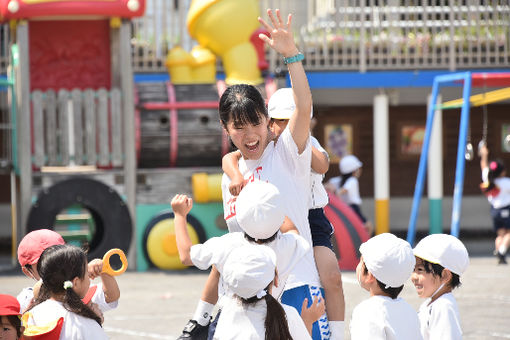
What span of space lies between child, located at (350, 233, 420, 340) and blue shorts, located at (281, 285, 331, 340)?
0.20m

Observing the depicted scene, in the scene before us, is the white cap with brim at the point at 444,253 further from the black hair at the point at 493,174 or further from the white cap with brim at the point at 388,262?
the black hair at the point at 493,174

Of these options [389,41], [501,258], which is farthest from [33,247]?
[389,41]

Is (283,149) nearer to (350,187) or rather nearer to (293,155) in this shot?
(293,155)

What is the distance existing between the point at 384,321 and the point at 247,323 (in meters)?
0.67

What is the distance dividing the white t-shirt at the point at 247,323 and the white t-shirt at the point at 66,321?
600 millimetres

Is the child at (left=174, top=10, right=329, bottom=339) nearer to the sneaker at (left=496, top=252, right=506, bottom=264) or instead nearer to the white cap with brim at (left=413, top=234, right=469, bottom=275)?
the white cap with brim at (left=413, top=234, right=469, bottom=275)

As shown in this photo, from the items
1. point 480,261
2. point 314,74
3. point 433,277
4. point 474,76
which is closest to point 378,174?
point 314,74

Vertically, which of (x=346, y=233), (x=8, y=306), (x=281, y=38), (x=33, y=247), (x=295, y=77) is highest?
(x=281, y=38)

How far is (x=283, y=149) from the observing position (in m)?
4.14

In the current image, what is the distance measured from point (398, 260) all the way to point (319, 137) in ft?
52.8

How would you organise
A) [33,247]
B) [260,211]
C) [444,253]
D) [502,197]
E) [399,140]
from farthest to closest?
[399,140], [502,197], [444,253], [33,247], [260,211]

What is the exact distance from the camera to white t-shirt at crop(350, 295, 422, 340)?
12.9 feet

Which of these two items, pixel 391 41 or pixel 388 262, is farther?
pixel 391 41

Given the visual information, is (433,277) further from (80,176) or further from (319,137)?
(319,137)
